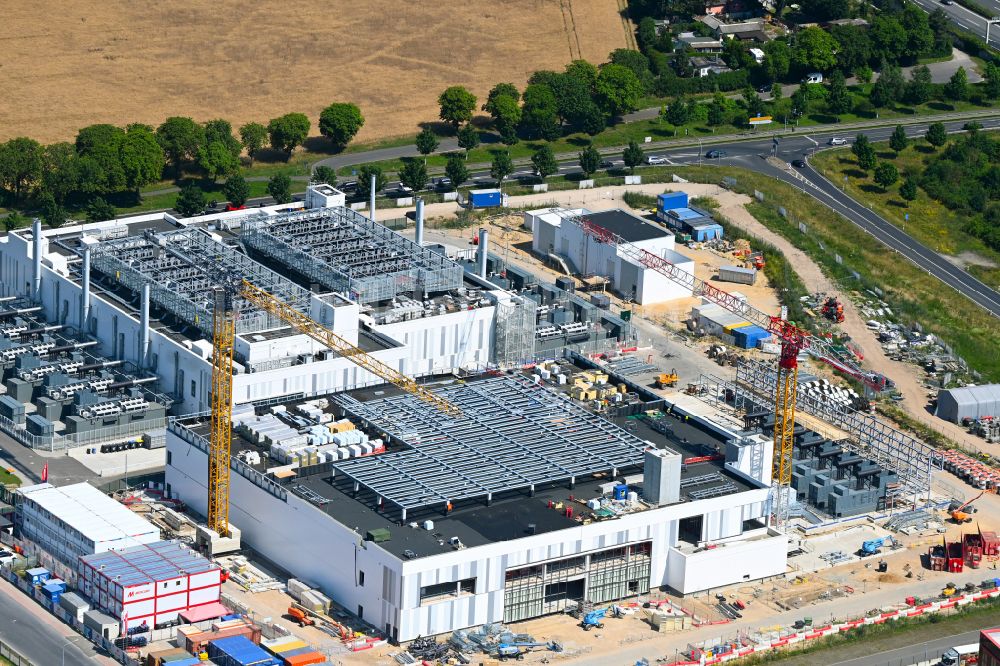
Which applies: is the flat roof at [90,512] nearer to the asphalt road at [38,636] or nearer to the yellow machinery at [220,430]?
the yellow machinery at [220,430]

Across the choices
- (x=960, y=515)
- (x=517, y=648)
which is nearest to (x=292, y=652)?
(x=517, y=648)

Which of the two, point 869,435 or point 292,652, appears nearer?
point 292,652

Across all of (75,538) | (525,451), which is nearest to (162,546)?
(75,538)

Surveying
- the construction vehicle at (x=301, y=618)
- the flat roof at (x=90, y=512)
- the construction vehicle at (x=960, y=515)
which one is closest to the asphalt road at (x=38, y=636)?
the flat roof at (x=90, y=512)

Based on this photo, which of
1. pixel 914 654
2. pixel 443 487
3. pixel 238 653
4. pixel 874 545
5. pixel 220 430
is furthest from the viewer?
pixel 874 545

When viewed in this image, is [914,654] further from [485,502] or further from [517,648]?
Answer: [485,502]
